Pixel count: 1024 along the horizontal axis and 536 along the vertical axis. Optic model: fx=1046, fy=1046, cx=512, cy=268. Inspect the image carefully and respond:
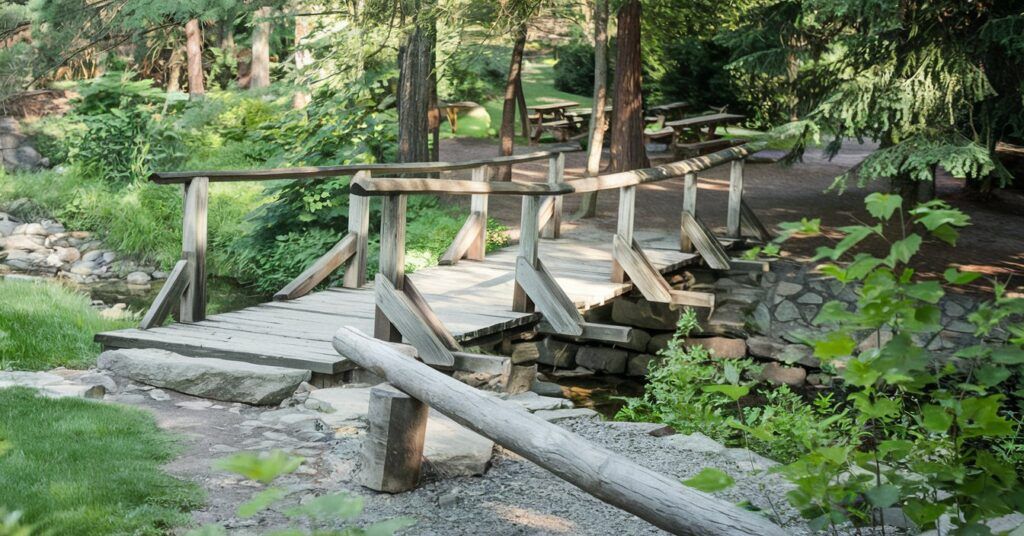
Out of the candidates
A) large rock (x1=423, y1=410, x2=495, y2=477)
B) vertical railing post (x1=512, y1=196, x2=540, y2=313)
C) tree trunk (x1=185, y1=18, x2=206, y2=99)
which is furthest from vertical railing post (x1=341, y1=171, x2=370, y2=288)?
tree trunk (x1=185, y1=18, x2=206, y2=99)

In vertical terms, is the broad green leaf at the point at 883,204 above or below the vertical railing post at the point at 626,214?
above

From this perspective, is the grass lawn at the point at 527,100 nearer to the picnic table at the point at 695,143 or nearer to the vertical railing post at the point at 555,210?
the picnic table at the point at 695,143

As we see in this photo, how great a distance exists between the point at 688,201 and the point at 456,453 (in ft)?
20.4

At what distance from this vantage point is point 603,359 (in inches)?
424

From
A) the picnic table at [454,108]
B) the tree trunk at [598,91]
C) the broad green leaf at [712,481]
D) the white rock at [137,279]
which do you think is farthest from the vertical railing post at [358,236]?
the picnic table at [454,108]

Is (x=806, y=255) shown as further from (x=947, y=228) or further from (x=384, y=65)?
(x=947, y=228)

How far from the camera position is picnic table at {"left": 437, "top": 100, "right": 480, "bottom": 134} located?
24062 millimetres

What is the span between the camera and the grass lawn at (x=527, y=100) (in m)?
24.4

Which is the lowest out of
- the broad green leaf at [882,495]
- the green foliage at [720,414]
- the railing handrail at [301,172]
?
the green foliage at [720,414]

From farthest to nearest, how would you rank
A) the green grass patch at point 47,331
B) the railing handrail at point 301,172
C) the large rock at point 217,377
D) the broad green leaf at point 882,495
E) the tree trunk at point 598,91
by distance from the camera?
1. the tree trunk at point 598,91
2. the railing handrail at point 301,172
3. the green grass patch at point 47,331
4. the large rock at point 217,377
5. the broad green leaf at point 882,495

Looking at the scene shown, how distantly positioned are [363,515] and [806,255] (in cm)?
891

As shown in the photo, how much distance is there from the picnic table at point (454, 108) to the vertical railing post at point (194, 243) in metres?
16.6

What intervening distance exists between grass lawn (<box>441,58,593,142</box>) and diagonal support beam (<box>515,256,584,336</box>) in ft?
43.1

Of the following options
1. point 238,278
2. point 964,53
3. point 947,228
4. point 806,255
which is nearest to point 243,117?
point 238,278
